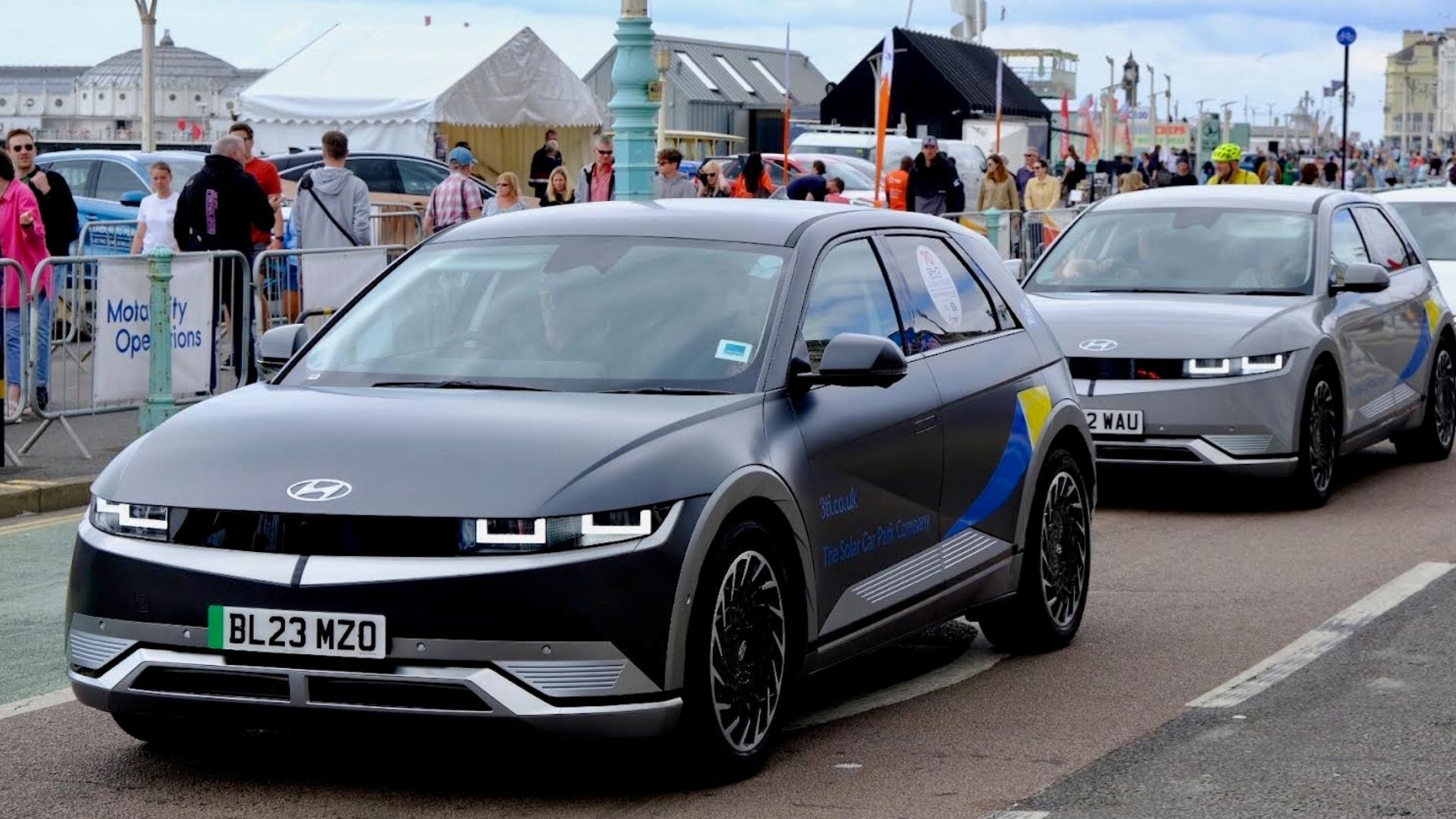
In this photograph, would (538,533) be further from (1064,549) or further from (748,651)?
(1064,549)

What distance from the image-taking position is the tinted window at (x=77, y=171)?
24109 millimetres

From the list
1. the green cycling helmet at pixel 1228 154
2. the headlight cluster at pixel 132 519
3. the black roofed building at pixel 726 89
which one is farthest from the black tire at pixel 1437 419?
the black roofed building at pixel 726 89

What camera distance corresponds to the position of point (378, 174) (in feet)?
91.2

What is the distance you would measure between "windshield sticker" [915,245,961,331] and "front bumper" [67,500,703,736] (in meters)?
2.12

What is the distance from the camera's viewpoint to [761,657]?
19.3 feet

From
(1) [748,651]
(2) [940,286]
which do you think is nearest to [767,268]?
(2) [940,286]

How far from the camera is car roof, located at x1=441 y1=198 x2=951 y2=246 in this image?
670 cm

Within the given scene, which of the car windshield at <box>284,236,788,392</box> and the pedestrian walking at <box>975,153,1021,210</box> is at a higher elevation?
the pedestrian walking at <box>975,153,1021,210</box>

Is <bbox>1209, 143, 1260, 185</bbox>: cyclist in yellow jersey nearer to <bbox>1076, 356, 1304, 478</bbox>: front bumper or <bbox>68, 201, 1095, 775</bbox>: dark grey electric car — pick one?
<bbox>1076, 356, 1304, 478</bbox>: front bumper

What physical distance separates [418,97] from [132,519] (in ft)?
95.7

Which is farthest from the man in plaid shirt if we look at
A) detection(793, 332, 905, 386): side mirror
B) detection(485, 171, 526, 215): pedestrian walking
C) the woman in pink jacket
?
detection(793, 332, 905, 386): side mirror

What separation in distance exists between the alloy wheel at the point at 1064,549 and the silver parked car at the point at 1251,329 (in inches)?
142

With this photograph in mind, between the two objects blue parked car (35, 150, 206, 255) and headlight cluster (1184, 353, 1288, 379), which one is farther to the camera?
blue parked car (35, 150, 206, 255)

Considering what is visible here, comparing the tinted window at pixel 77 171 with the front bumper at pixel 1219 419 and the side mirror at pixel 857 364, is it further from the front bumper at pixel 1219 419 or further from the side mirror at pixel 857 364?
the side mirror at pixel 857 364
